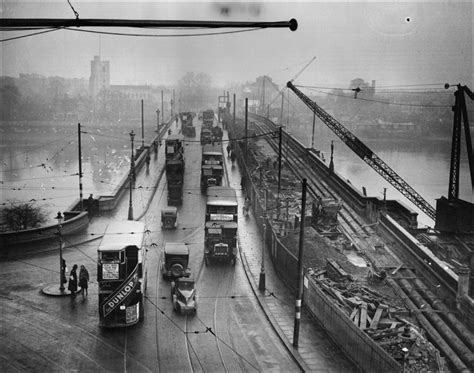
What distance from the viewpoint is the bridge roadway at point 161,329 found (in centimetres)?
1970

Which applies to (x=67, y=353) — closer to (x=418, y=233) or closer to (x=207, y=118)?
(x=418, y=233)

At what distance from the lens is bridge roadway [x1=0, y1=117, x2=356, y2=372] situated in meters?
19.7

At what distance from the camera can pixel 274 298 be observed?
26969mm

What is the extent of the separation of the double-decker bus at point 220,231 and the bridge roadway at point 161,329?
766 mm

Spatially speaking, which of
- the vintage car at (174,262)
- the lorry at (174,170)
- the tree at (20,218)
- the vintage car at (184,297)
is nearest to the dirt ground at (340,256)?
the vintage car at (174,262)

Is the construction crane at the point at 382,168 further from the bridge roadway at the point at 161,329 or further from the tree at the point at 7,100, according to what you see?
the tree at the point at 7,100

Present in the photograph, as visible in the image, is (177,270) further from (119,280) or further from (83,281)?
(119,280)

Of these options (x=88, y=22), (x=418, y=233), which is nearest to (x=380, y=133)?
(x=418, y=233)

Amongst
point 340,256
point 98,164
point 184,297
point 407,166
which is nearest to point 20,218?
point 184,297

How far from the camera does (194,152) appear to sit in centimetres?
6856

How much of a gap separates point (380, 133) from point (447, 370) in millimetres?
111727

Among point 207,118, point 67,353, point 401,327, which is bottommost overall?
point 67,353

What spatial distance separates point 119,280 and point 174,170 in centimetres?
2509

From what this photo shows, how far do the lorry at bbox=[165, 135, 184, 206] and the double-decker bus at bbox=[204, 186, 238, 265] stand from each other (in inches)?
444
